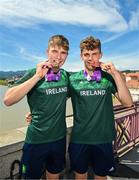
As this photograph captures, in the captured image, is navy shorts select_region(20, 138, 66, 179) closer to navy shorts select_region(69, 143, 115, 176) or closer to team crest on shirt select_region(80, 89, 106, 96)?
navy shorts select_region(69, 143, 115, 176)

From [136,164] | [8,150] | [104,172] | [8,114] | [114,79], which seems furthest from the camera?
[8,114]

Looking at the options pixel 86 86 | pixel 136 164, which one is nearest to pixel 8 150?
pixel 86 86

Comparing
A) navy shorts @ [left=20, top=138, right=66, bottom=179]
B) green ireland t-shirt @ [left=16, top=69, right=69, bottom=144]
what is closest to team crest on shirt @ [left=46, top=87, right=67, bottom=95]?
green ireland t-shirt @ [left=16, top=69, right=69, bottom=144]

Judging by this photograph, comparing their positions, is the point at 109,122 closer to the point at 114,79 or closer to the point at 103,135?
the point at 103,135

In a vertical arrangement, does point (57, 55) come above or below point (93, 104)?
above

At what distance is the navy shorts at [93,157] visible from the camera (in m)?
2.21

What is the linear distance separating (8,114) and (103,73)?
72.7 feet

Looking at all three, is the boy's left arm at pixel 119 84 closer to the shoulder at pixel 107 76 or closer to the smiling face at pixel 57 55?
the shoulder at pixel 107 76

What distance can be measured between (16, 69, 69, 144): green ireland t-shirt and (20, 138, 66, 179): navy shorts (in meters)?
0.05

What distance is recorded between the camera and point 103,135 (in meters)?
2.18

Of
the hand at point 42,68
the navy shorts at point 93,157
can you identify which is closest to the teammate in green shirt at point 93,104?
the navy shorts at point 93,157

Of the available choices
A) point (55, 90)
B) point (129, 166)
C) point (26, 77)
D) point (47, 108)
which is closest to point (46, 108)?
point (47, 108)

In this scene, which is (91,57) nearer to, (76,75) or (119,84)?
(76,75)

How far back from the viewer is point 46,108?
2059mm
